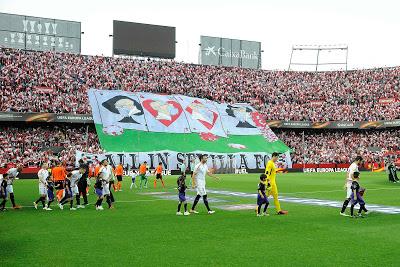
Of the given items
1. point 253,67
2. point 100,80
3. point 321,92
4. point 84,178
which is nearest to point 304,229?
point 84,178

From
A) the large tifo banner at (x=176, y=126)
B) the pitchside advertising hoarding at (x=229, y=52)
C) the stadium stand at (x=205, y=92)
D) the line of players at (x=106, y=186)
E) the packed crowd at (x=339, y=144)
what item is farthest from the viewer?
the pitchside advertising hoarding at (x=229, y=52)

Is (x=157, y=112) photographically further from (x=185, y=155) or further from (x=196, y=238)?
(x=196, y=238)

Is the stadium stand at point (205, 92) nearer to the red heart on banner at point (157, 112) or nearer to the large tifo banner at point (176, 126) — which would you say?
the large tifo banner at point (176, 126)

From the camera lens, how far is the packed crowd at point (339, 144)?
235ft

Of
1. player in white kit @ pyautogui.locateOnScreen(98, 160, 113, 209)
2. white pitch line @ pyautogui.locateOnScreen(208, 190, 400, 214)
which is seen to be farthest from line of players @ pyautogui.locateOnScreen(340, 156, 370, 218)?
player in white kit @ pyautogui.locateOnScreen(98, 160, 113, 209)

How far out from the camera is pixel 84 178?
880 inches

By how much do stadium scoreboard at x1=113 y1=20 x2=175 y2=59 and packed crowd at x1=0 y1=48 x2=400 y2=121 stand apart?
7.78 feet

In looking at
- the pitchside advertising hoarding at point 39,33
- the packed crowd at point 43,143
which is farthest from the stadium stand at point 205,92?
the pitchside advertising hoarding at point 39,33

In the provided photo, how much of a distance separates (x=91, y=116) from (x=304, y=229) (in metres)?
51.0

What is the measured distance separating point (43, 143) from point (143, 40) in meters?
27.7

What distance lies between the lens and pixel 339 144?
76.0 meters

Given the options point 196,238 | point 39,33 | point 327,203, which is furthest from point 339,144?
point 196,238

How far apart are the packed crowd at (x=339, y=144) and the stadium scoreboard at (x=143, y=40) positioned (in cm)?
2318

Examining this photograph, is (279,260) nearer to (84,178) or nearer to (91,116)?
(84,178)
